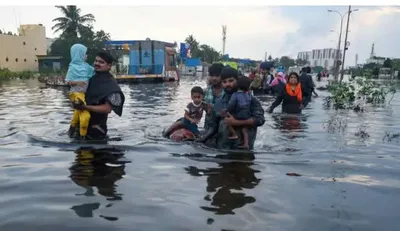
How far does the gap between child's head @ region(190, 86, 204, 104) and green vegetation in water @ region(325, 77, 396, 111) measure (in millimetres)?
8864

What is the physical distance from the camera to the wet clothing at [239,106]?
6.11m

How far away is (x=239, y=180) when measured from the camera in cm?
504

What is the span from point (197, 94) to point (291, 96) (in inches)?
176

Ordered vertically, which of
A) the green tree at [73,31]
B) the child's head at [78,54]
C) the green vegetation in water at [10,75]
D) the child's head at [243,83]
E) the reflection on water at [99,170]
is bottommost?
the green vegetation in water at [10,75]

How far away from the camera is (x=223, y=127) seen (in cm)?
645

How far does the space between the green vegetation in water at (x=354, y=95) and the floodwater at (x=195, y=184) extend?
694 centimetres

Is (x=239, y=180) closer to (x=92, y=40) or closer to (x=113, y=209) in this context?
(x=113, y=209)

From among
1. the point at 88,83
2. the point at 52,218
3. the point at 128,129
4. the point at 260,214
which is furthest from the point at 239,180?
the point at 128,129

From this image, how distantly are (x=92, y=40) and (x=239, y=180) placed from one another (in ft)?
174

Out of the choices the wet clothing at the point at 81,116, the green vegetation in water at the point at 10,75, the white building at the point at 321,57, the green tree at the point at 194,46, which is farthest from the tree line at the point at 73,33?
the white building at the point at 321,57

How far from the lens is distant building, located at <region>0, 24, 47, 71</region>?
50375 mm

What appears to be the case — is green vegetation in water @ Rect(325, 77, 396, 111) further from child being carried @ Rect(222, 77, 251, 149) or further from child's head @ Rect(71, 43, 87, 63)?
child's head @ Rect(71, 43, 87, 63)

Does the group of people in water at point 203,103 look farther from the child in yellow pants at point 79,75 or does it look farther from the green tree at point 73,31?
the green tree at point 73,31

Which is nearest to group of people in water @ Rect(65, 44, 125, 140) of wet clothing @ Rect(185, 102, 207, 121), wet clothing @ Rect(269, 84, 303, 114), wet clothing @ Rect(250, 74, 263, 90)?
wet clothing @ Rect(185, 102, 207, 121)
